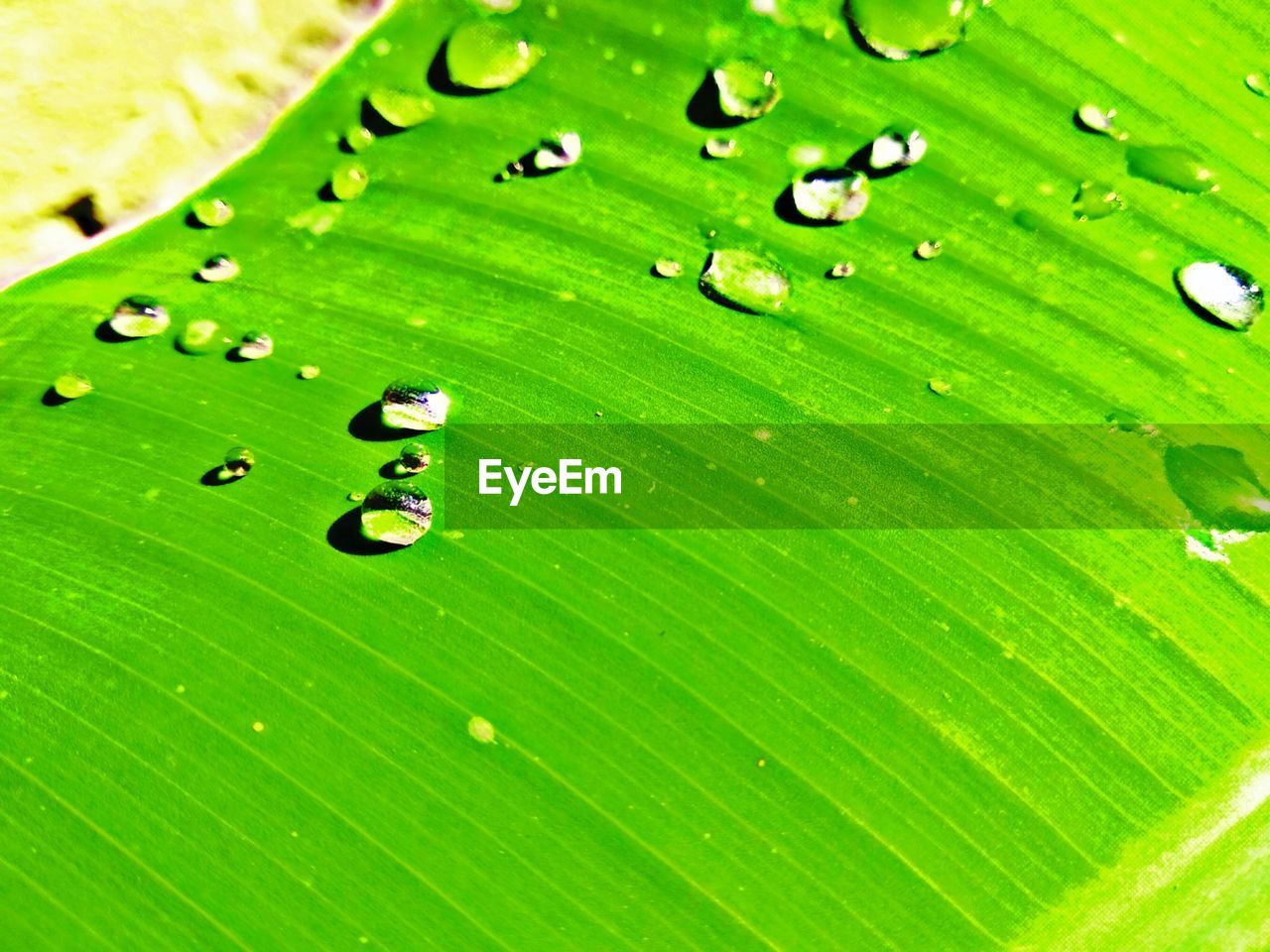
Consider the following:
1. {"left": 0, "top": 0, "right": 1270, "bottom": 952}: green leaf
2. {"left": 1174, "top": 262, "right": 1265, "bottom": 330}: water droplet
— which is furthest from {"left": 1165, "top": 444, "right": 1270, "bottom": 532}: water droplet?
{"left": 1174, "top": 262, "right": 1265, "bottom": 330}: water droplet

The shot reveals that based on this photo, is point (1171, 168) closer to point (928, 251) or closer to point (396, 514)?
point (928, 251)

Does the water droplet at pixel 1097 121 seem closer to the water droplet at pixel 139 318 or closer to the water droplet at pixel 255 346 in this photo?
the water droplet at pixel 255 346

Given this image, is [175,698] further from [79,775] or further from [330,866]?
[330,866]

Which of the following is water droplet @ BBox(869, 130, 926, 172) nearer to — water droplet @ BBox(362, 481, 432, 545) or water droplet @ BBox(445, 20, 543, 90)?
water droplet @ BBox(445, 20, 543, 90)

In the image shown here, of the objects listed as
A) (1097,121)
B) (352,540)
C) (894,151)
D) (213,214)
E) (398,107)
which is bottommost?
(352,540)

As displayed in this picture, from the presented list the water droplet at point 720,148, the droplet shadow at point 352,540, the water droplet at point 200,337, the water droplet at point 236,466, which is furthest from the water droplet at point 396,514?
the water droplet at point 720,148

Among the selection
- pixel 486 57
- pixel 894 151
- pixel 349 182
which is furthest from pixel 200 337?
pixel 894 151
